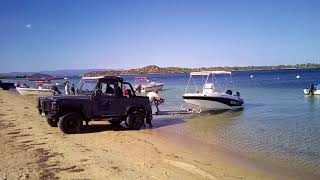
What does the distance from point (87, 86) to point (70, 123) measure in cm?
182

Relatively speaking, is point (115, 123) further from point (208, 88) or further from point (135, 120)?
point (208, 88)

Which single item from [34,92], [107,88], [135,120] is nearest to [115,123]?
[135,120]

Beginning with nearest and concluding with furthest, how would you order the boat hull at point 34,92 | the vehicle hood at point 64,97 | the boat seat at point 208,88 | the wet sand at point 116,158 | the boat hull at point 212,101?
1. the wet sand at point 116,158
2. the vehicle hood at point 64,97
3. the boat hull at point 212,101
4. the boat seat at point 208,88
5. the boat hull at point 34,92

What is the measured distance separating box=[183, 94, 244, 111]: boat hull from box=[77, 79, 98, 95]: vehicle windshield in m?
10.4

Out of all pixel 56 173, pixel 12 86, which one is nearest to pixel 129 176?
pixel 56 173

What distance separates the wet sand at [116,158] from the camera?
354 inches

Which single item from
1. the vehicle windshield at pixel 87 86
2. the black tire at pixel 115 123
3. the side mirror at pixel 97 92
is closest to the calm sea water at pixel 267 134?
the black tire at pixel 115 123

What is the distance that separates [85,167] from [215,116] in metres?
14.9

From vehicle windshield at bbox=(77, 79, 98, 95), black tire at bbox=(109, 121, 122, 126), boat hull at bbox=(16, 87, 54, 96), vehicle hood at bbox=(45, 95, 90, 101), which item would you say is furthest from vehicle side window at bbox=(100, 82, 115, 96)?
boat hull at bbox=(16, 87, 54, 96)

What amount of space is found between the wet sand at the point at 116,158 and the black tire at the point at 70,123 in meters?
0.34

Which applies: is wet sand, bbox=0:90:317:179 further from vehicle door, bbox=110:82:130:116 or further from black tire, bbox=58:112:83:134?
vehicle door, bbox=110:82:130:116

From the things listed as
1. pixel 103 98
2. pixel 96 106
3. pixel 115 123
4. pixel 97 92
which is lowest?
pixel 115 123

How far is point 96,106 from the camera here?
15.2 m

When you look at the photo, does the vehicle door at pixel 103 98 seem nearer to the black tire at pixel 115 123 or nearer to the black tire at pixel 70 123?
the black tire at pixel 70 123
